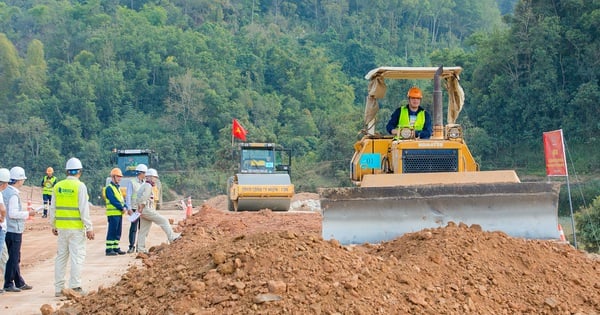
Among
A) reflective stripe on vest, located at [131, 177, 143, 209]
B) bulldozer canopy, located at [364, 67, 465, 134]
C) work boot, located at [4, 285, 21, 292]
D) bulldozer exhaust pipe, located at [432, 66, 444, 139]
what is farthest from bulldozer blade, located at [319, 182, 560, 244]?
reflective stripe on vest, located at [131, 177, 143, 209]

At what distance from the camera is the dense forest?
46750 millimetres

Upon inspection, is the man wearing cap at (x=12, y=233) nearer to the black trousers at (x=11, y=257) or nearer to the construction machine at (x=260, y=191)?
the black trousers at (x=11, y=257)

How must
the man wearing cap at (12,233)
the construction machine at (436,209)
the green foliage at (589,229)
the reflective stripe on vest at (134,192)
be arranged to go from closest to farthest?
the construction machine at (436,209), the man wearing cap at (12,233), the reflective stripe on vest at (134,192), the green foliage at (589,229)

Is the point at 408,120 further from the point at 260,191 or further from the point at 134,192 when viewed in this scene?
the point at 260,191

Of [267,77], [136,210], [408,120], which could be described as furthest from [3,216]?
[267,77]

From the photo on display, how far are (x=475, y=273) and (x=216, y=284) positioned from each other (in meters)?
2.73

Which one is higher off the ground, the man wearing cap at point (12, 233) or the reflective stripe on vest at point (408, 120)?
the reflective stripe on vest at point (408, 120)

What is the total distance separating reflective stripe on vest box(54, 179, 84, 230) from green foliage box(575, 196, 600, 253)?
14.2 metres

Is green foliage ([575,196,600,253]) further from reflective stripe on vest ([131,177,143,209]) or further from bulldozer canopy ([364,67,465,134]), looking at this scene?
reflective stripe on vest ([131,177,143,209])

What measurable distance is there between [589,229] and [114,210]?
42.5ft

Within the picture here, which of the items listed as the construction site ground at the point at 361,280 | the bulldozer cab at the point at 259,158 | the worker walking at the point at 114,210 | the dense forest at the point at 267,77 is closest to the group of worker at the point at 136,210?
the worker walking at the point at 114,210

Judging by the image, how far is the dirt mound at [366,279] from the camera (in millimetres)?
7090

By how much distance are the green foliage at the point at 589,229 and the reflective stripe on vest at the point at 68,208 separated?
14.2 metres

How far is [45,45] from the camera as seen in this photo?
86.8 metres
